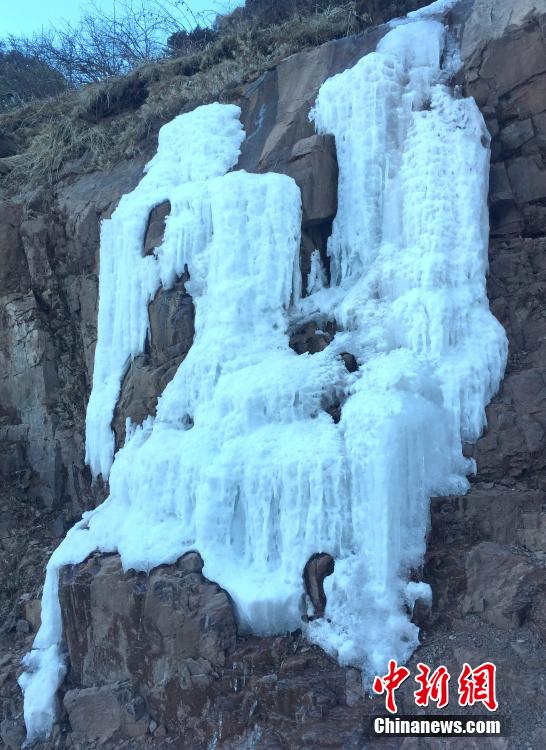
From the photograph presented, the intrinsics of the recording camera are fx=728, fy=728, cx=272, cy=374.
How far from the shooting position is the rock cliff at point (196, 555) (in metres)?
5.45

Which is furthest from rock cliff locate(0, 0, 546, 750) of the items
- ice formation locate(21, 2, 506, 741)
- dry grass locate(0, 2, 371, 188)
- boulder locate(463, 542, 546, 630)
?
dry grass locate(0, 2, 371, 188)

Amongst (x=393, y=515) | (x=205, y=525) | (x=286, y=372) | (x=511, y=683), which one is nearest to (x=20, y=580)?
(x=205, y=525)

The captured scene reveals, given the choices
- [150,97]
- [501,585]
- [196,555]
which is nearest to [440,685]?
[501,585]

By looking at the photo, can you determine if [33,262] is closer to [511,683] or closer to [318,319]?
[318,319]

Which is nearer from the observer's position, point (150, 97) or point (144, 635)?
point (144, 635)

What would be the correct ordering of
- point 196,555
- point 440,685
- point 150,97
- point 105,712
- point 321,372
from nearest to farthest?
point 440,685 → point 105,712 → point 196,555 → point 321,372 → point 150,97

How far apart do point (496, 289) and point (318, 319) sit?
1.88 meters

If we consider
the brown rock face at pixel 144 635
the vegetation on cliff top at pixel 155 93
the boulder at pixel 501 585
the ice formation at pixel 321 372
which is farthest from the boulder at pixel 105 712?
the vegetation on cliff top at pixel 155 93

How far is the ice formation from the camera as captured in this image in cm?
602

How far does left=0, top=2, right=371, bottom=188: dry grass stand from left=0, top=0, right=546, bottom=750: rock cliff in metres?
0.61

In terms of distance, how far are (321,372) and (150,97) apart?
7.28 m

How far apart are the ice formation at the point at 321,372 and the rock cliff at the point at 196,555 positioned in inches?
9.2

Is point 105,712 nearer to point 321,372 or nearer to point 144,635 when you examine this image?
point 144,635

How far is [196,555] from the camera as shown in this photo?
253 inches
